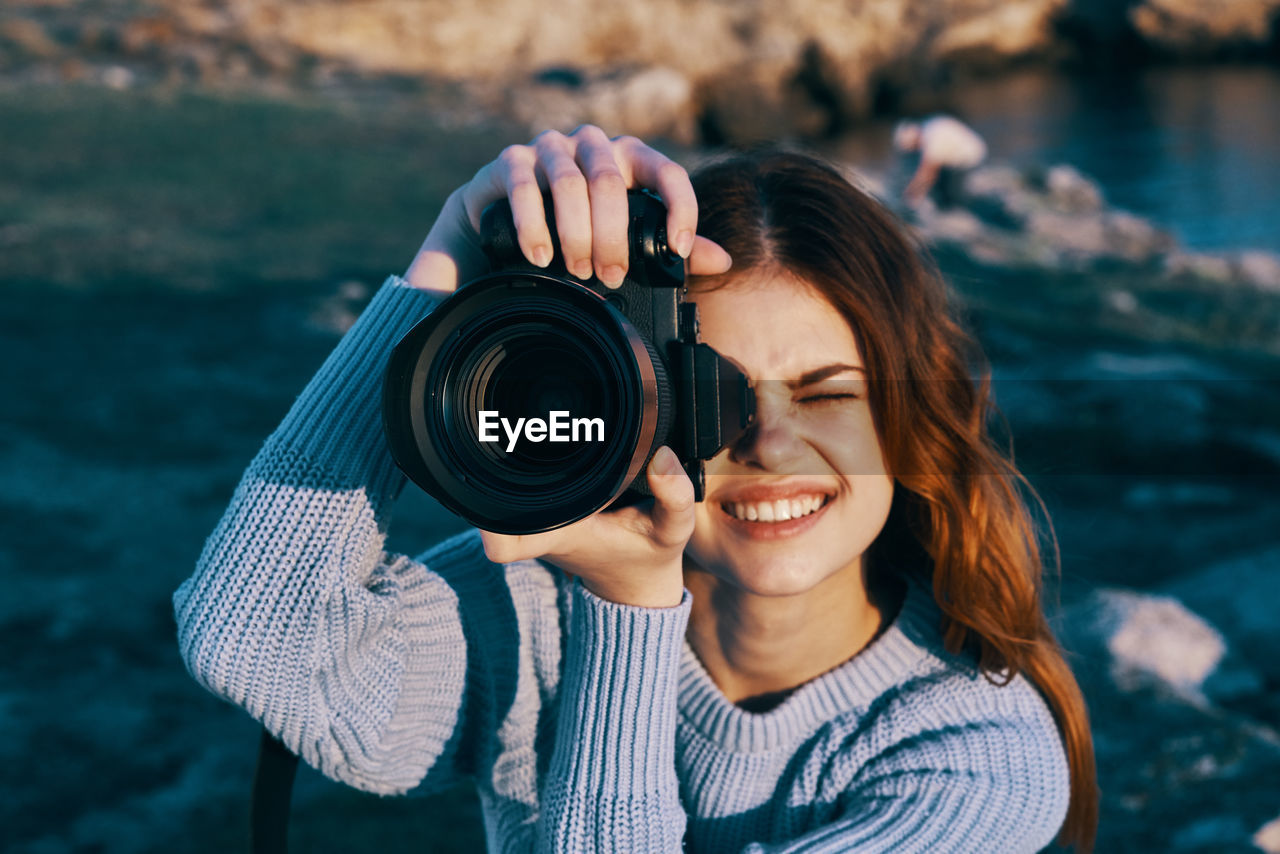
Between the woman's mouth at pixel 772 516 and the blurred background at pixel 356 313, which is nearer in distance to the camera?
the woman's mouth at pixel 772 516

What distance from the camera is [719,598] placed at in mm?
1489

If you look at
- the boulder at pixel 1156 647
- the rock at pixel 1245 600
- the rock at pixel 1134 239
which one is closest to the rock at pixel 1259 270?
the rock at pixel 1134 239

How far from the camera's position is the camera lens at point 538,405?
102 cm

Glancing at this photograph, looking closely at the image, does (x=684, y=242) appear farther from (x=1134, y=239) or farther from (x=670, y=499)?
(x=1134, y=239)

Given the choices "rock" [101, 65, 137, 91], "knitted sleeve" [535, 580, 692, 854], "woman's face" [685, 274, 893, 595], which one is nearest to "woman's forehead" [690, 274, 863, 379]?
"woman's face" [685, 274, 893, 595]

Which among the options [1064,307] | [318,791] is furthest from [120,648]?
[1064,307]

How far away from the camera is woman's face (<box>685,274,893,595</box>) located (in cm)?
131

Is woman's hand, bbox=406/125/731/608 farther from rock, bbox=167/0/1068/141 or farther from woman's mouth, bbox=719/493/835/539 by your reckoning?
rock, bbox=167/0/1068/141

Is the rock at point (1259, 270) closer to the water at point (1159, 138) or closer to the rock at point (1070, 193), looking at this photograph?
the rock at point (1070, 193)

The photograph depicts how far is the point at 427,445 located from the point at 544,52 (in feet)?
48.4

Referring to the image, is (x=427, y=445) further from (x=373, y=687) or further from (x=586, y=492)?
(x=373, y=687)

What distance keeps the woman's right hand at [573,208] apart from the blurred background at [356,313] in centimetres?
129

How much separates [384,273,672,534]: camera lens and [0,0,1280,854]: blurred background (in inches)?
50.5

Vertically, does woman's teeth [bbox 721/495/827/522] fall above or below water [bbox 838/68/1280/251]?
below
